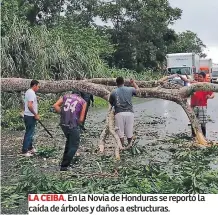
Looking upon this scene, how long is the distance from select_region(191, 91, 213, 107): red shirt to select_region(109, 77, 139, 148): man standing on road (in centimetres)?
250

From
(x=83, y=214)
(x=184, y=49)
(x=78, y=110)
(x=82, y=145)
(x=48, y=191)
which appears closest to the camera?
(x=83, y=214)

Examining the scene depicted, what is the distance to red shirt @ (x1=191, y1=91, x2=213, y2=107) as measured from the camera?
488 inches

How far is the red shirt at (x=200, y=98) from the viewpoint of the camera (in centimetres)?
1238

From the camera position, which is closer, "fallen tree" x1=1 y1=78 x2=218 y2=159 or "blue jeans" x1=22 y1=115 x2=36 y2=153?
"blue jeans" x1=22 y1=115 x2=36 y2=153

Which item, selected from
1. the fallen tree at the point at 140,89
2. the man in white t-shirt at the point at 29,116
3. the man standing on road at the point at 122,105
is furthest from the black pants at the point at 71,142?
the fallen tree at the point at 140,89

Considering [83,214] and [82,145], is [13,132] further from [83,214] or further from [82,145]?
[83,214]

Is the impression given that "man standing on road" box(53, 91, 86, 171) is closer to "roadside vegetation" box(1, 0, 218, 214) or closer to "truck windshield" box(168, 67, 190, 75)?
"roadside vegetation" box(1, 0, 218, 214)

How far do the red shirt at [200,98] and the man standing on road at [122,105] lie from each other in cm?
250

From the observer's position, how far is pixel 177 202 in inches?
233

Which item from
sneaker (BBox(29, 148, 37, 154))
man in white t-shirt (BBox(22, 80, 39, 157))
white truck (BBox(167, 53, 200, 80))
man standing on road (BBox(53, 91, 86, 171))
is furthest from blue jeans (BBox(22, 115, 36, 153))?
white truck (BBox(167, 53, 200, 80))

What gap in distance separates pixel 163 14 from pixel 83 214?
145 ft

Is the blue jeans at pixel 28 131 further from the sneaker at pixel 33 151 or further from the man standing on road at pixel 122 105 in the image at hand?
the man standing on road at pixel 122 105

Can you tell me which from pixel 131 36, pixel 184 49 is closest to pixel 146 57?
pixel 131 36
